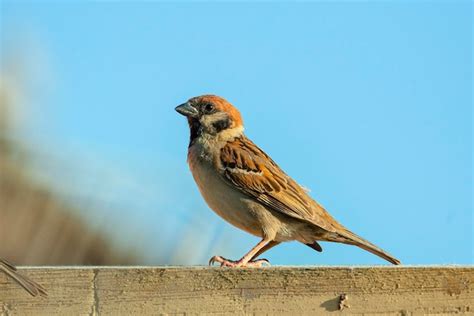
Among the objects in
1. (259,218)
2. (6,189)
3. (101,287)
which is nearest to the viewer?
(101,287)

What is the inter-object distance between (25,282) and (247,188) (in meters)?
1.67

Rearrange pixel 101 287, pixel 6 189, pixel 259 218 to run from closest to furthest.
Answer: pixel 101 287
pixel 259 218
pixel 6 189

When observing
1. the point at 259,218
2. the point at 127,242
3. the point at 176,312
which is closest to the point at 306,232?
the point at 259,218

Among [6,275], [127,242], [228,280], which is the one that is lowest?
[6,275]

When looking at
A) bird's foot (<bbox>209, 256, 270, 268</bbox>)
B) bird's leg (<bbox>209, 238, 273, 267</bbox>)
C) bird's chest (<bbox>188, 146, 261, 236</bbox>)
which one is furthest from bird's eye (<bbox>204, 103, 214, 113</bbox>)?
bird's foot (<bbox>209, 256, 270, 268</bbox>)

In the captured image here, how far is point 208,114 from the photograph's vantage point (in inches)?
173

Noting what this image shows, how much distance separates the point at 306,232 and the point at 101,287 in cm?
172

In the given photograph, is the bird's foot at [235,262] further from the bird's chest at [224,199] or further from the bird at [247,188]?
the bird's chest at [224,199]

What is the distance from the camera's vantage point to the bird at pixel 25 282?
2.66m

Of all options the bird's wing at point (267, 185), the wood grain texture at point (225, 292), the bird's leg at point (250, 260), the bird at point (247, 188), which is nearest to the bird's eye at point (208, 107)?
the bird at point (247, 188)

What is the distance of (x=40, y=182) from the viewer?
518cm

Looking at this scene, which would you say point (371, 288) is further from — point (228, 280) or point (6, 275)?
point (6, 275)

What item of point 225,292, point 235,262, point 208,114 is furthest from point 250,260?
point 225,292

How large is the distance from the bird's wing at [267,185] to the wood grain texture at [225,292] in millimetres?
1407
